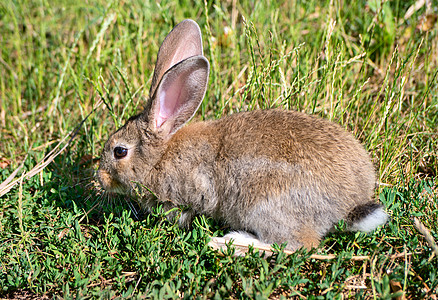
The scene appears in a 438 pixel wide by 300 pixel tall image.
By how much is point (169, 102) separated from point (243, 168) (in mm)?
851

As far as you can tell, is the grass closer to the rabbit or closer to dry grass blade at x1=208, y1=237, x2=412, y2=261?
dry grass blade at x1=208, y1=237, x2=412, y2=261

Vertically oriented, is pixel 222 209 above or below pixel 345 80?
below

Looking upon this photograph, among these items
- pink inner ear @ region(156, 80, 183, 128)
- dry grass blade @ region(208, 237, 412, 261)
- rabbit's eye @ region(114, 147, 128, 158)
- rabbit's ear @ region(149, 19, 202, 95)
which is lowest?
dry grass blade @ region(208, 237, 412, 261)

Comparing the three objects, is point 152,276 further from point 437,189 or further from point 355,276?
point 437,189

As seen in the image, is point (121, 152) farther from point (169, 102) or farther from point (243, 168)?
point (243, 168)

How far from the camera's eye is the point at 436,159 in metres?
4.07

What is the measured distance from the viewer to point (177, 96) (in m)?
3.76

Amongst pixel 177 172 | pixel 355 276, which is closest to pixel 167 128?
pixel 177 172

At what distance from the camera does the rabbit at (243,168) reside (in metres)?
3.35

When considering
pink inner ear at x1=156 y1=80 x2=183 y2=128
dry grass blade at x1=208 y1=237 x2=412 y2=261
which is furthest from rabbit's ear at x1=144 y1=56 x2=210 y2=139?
dry grass blade at x1=208 y1=237 x2=412 y2=261

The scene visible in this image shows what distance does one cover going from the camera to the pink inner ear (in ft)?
12.1

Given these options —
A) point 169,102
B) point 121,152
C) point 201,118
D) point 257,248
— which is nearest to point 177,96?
point 169,102

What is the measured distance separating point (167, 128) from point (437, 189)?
7.51 feet

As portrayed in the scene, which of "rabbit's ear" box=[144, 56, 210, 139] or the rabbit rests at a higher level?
"rabbit's ear" box=[144, 56, 210, 139]
